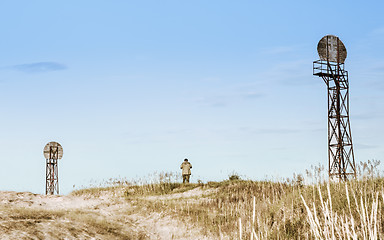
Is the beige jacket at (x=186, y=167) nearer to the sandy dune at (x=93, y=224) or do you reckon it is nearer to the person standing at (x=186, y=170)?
the person standing at (x=186, y=170)

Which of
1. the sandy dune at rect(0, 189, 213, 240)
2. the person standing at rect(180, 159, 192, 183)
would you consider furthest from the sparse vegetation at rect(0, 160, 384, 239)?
the person standing at rect(180, 159, 192, 183)

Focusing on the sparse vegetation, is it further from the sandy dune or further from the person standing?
the person standing

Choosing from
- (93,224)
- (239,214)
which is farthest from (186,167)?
(93,224)

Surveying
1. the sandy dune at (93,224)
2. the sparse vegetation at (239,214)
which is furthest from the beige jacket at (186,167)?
the sandy dune at (93,224)

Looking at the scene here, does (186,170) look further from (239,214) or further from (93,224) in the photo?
(93,224)

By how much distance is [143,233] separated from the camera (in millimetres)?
12461

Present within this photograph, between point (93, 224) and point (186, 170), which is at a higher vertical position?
point (186, 170)

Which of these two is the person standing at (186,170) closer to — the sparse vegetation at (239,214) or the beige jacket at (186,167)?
the beige jacket at (186,167)

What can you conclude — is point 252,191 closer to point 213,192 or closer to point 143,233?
point 213,192

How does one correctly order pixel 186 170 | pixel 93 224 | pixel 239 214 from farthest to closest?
pixel 186 170, pixel 239 214, pixel 93 224

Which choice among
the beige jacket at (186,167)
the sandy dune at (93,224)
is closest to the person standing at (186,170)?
the beige jacket at (186,167)

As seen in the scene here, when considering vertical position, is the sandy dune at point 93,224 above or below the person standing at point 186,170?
below

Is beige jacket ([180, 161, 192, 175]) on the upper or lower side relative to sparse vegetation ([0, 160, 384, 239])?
upper

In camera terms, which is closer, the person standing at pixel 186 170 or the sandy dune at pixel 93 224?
the sandy dune at pixel 93 224
